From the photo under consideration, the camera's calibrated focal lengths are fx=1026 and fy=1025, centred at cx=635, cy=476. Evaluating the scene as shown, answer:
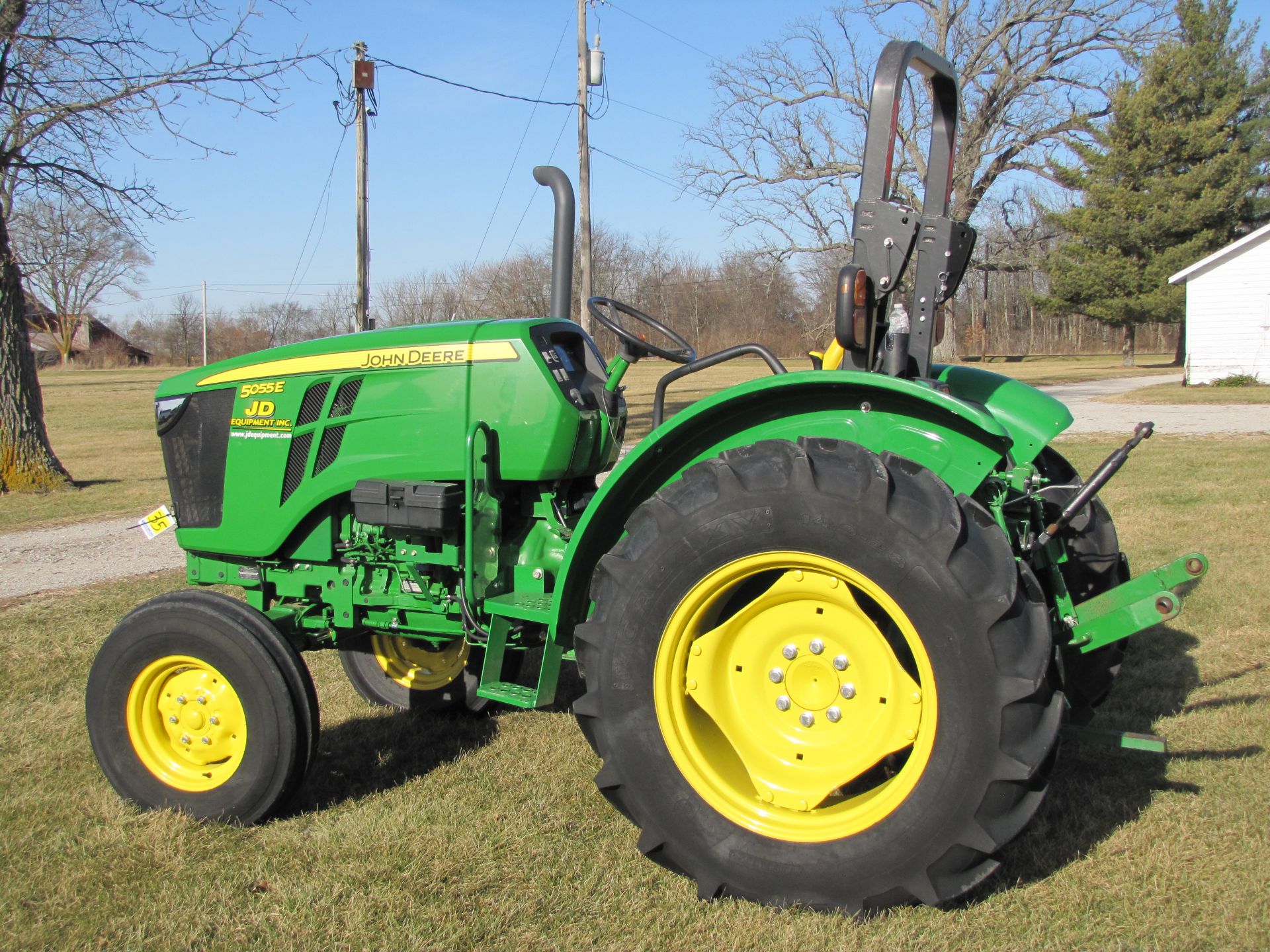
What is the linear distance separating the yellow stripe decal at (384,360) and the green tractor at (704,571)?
1 centimetres

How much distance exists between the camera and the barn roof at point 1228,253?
25.1 metres

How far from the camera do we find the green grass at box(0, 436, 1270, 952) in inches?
99.3

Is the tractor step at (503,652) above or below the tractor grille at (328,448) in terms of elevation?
below

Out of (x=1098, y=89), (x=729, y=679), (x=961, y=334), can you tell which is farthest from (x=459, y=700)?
(x=961, y=334)

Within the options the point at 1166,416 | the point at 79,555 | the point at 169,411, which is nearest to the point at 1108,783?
the point at 169,411

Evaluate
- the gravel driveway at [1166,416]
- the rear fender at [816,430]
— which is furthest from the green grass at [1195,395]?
the rear fender at [816,430]

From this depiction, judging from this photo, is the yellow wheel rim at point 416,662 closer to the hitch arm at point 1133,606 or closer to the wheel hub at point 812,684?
the wheel hub at point 812,684

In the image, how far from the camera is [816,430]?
9.15ft

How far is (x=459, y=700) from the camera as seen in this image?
4.16 metres

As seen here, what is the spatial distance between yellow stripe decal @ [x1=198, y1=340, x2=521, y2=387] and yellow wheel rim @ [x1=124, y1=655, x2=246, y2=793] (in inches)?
38.1

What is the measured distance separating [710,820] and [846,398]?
45.5 inches

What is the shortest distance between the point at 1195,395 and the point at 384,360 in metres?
22.4

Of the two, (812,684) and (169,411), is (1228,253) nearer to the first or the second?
(812,684)

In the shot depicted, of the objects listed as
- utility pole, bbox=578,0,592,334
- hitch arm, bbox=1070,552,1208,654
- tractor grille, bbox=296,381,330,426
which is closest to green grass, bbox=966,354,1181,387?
utility pole, bbox=578,0,592,334
